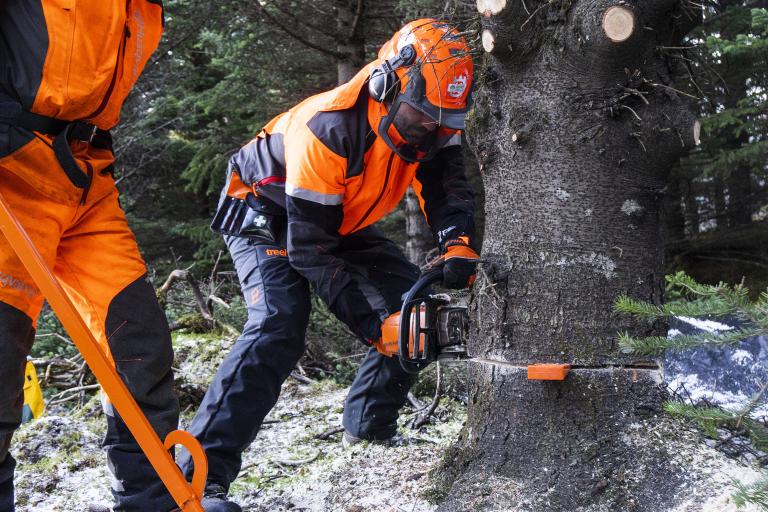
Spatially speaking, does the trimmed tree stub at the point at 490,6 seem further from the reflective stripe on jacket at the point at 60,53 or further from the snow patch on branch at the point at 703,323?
the snow patch on branch at the point at 703,323

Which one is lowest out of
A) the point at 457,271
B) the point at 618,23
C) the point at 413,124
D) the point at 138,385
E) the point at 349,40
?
the point at 138,385

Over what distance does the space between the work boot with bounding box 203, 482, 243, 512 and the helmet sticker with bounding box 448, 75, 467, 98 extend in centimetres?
186

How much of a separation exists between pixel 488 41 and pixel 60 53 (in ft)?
4.59

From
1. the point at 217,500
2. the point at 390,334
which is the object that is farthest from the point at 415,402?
the point at 217,500

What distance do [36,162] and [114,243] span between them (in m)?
0.39

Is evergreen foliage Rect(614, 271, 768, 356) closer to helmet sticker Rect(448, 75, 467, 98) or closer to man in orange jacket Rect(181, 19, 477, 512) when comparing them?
man in orange jacket Rect(181, 19, 477, 512)

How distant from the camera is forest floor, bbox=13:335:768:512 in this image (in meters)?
2.54

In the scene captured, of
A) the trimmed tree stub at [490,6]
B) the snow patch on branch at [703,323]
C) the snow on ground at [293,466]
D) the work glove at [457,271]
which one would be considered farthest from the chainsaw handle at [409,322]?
the snow patch on branch at [703,323]

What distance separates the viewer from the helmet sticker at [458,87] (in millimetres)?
2865

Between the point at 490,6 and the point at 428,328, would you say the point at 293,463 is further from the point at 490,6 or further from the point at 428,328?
the point at 490,6

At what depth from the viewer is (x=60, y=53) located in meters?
2.20

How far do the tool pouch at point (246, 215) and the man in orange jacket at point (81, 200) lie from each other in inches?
31.5

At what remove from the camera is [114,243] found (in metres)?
2.48

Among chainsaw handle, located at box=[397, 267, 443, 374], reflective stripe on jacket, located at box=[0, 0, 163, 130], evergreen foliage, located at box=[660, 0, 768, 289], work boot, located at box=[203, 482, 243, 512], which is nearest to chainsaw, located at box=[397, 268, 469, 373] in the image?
chainsaw handle, located at box=[397, 267, 443, 374]
